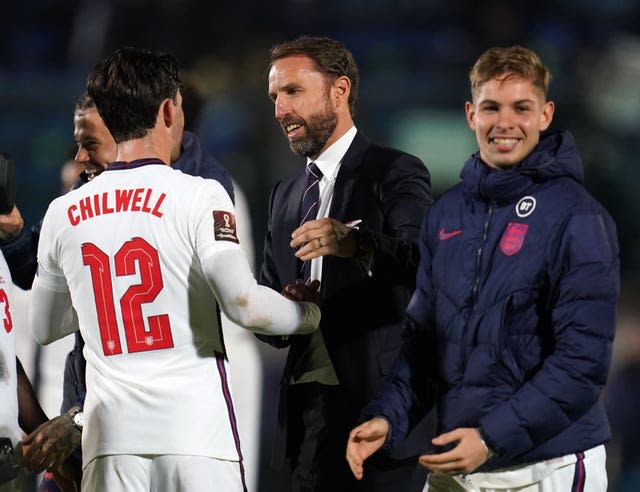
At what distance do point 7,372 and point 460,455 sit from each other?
893 millimetres

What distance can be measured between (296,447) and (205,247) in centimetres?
75

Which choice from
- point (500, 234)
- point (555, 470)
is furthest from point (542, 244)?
point (555, 470)

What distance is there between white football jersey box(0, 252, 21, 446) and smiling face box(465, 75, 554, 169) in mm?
962

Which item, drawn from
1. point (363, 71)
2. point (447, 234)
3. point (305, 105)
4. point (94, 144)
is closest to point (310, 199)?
point (305, 105)

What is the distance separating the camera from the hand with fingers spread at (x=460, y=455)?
1.84 metres

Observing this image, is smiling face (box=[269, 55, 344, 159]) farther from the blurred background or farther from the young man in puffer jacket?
the blurred background

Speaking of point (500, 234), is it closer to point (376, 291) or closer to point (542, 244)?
point (542, 244)

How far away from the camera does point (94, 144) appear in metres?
2.74

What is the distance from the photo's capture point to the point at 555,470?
1.98 m

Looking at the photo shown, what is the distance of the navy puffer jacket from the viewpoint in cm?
186

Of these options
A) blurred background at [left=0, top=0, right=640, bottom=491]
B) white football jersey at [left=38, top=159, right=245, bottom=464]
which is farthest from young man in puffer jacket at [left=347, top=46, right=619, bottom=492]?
blurred background at [left=0, top=0, right=640, bottom=491]

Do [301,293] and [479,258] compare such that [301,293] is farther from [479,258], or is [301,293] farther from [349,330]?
[479,258]

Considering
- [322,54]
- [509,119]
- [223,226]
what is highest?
[322,54]

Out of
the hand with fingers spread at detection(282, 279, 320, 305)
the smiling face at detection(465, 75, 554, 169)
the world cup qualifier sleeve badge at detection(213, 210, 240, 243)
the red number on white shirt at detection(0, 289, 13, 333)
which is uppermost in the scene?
the smiling face at detection(465, 75, 554, 169)
